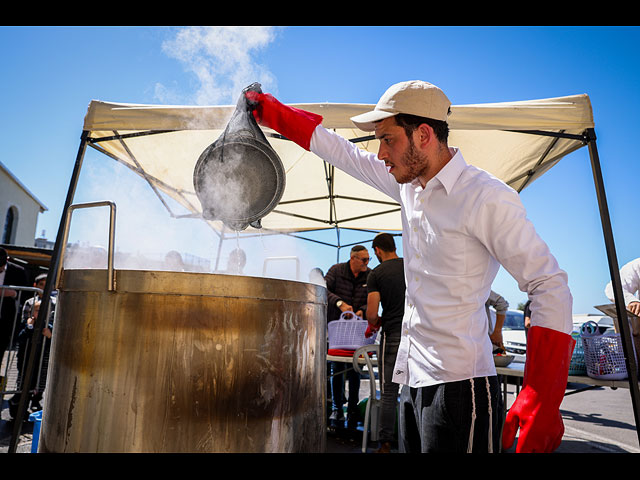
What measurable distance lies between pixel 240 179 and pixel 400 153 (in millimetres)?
898

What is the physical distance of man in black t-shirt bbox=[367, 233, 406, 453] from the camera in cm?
389

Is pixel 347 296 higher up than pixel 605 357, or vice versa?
pixel 347 296

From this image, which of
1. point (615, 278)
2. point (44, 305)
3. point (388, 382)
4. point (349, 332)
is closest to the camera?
point (44, 305)

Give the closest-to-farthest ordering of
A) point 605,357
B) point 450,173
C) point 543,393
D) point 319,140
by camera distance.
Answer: point 543,393 → point 450,173 → point 319,140 → point 605,357

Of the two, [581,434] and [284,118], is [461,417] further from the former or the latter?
[581,434]

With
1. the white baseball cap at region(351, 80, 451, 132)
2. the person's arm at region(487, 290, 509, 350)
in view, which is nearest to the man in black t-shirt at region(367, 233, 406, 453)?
the person's arm at region(487, 290, 509, 350)

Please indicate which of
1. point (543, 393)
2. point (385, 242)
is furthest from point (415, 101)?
point (385, 242)

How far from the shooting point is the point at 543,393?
48.7 inches

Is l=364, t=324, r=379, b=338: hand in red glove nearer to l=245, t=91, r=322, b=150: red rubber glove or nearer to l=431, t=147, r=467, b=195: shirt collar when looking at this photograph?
l=245, t=91, r=322, b=150: red rubber glove

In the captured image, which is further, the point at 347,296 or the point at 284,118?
the point at 347,296

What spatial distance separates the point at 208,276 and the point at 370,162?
3.12ft

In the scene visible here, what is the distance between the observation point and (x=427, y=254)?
158cm
